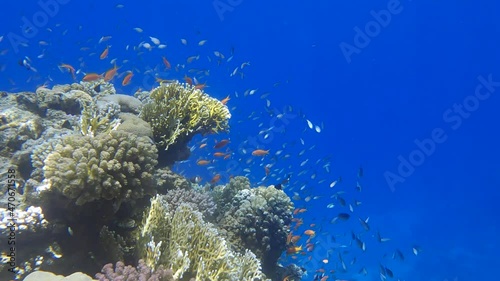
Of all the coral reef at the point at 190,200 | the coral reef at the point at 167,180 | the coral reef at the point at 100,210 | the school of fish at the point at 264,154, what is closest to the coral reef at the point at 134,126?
the coral reef at the point at 100,210

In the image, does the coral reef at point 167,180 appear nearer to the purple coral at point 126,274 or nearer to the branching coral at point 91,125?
the branching coral at point 91,125

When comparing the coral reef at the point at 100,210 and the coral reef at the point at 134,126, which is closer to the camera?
the coral reef at the point at 100,210

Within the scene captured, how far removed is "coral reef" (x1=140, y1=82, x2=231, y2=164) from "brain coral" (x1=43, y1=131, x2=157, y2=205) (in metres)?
2.25

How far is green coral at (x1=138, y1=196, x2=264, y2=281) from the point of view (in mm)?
4094

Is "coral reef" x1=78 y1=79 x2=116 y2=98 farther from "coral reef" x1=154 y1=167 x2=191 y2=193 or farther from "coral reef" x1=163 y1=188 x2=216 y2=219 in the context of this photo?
"coral reef" x1=163 y1=188 x2=216 y2=219

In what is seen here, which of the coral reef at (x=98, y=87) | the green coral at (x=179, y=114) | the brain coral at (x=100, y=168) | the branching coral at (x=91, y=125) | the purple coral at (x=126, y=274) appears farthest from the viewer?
the coral reef at (x=98, y=87)

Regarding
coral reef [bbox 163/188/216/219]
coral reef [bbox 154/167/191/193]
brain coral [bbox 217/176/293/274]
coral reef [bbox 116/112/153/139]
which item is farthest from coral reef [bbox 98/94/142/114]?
brain coral [bbox 217/176/293/274]

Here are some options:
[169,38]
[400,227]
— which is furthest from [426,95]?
[169,38]

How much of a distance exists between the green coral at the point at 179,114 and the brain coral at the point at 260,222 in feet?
5.72

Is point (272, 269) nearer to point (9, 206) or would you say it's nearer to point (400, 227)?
point (9, 206)

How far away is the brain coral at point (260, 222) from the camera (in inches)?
301

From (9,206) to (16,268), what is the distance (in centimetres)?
73

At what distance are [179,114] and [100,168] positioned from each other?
117 inches

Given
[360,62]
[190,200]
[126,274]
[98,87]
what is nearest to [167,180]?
[190,200]
